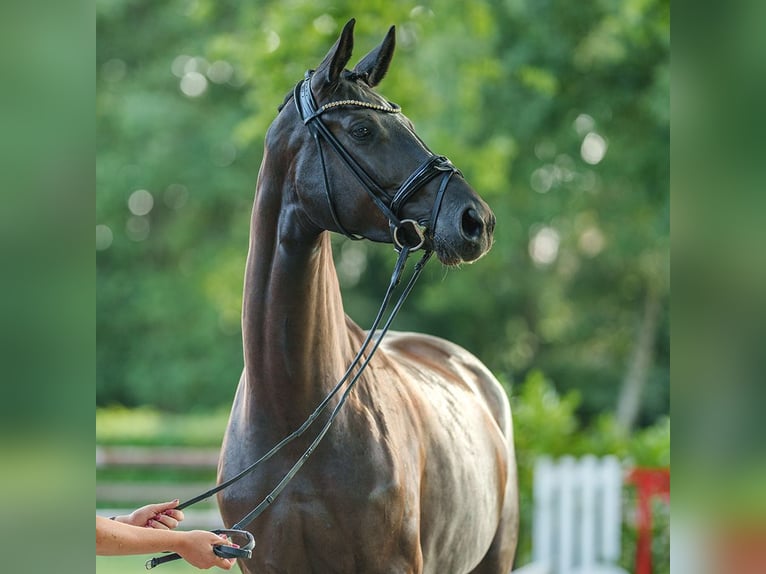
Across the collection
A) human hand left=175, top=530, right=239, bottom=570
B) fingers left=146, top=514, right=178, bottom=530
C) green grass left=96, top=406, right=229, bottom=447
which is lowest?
green grass left=96, top=406, right=229, bottom=447

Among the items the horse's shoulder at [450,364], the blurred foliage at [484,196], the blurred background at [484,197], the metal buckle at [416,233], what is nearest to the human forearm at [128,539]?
the metal buckle at [416,233]

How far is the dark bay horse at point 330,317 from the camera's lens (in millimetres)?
2680

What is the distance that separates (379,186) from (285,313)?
1.57ft

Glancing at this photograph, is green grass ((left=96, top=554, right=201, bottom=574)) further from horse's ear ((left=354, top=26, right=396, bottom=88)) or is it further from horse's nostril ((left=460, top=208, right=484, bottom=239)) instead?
horse's nostril ((left=460, top=208, right=484, bottom=239))

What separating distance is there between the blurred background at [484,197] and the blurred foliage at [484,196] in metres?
0.04

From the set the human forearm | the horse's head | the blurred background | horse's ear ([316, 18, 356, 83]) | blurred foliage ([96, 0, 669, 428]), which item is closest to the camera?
the human forearm

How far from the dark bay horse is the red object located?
5.45 m

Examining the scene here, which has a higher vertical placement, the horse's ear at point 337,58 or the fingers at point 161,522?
the horse's ear at point 337,58

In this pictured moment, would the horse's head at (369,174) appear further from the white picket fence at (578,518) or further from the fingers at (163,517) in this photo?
the white picket fence at (578,518)

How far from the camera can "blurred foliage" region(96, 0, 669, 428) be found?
564 inches

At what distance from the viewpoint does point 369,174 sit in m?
2.71

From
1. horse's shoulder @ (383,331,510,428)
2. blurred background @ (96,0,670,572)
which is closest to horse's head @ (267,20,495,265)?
horse's shoulder @ (383,331,510,428)

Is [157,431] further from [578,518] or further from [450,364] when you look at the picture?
[450,364]
